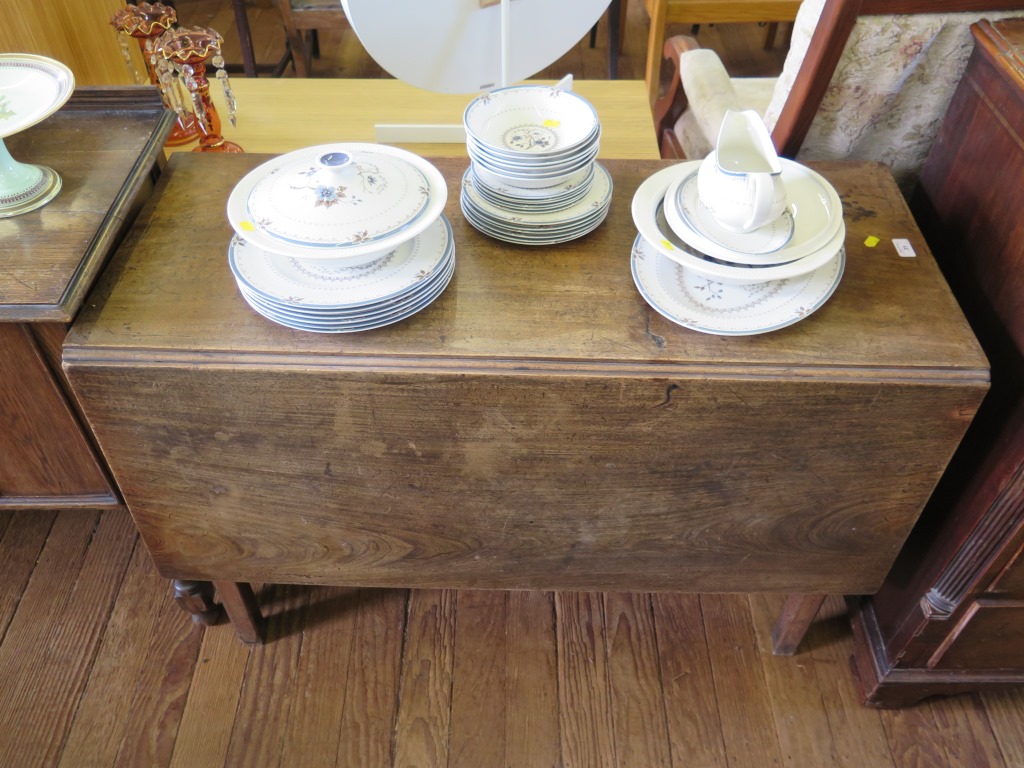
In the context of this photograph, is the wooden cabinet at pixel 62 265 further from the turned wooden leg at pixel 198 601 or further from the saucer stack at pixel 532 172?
the saucer stack at pixel 532 172

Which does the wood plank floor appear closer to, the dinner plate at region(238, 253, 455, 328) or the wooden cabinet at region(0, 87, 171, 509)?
the wooden cabinet at region(0, 87, 171, 509)

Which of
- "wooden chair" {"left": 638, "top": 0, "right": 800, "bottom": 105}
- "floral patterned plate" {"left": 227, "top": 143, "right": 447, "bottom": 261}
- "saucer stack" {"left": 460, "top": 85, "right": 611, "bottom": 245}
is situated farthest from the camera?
"wooden chair" {"left": 638, "top": 0, "right": 800, "bottom": 105}

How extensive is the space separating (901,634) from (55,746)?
1.21 metres

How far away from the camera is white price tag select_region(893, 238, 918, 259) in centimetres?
98

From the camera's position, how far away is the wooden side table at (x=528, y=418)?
87 cm

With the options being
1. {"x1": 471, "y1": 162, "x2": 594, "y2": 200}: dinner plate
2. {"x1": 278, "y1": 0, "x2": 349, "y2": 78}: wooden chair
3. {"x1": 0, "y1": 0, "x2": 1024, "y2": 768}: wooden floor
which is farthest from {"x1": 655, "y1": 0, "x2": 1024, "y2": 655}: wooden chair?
{"x1": 278, "y1": 0, "x2": 349, "y2": 78}: wooden chair

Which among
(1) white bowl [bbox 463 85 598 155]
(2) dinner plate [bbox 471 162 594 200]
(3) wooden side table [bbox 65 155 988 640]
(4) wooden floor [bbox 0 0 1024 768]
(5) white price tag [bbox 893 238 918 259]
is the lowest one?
(4) wooden floor [bbox 0 0 1024 768]

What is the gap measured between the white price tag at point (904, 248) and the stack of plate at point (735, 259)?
91 millimetres

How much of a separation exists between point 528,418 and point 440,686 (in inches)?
22.5

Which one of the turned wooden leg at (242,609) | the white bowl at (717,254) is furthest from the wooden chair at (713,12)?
the turned wooden leg at (242,609)

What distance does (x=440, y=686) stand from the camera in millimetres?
1270

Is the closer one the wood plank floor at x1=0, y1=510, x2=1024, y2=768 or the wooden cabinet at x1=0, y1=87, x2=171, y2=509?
the wooden cabinet at x1=0, y1=87, x2=171, y2=509

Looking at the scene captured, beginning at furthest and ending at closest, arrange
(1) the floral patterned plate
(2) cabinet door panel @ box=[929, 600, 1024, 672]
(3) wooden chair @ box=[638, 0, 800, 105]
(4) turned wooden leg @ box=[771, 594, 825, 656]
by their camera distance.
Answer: (3) wooden chair @ box=[638, 0, 800, 105]
(4) turned wooden leg @ box=[771, 594, 825, 656]
(2) cabinet door panel @ box=[929, 600, 1024, 672]
(1) the floral patterned plate

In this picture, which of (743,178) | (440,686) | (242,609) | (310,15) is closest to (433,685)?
(440,686)
